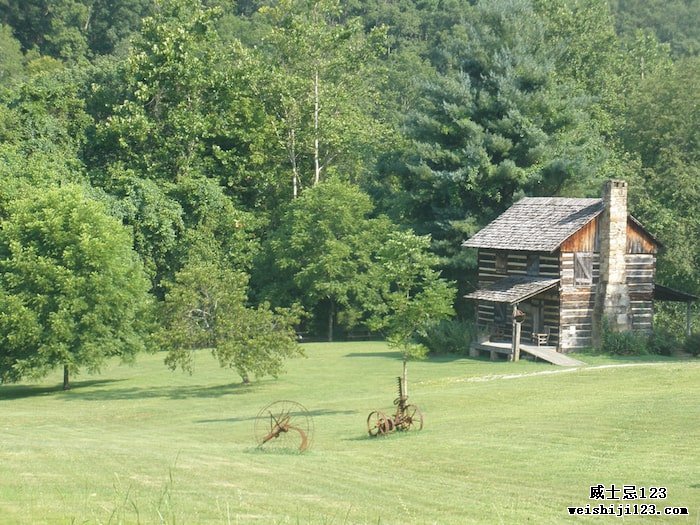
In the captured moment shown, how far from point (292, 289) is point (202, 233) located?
6448mm

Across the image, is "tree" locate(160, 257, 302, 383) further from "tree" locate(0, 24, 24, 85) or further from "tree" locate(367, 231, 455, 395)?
"tree" locate(0, 24, 24, 85)

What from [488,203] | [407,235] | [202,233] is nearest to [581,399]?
[407,235]

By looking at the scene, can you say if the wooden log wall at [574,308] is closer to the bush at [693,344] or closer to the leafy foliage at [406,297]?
the bush at [693,344]

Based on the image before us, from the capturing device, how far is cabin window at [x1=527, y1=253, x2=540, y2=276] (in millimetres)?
51219

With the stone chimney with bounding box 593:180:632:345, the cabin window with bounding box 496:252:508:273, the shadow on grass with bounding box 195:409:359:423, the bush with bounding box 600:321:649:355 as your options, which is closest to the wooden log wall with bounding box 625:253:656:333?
the stone chimney with bounding box 593:180:632:345

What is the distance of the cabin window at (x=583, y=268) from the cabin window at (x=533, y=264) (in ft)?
5.94

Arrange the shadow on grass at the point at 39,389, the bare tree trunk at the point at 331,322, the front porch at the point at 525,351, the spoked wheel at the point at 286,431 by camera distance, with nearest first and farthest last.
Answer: the spoked wheel at the point at 286,431
the shadow on grass at the point at 39,389
the front porch at the point at 525,351
the bare tree trunk at the point at 331,322

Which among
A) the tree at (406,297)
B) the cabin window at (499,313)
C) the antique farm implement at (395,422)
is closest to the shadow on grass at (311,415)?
the tree at (406,297)

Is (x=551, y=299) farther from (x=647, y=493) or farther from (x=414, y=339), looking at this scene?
(x=647, y=493)

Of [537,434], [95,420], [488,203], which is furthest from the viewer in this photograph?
[488,203]

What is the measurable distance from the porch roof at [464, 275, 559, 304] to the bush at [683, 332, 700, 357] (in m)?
6.41

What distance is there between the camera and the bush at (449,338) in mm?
52219

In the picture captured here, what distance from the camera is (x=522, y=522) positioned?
16.0m

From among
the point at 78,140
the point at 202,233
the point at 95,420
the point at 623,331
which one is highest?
the point at 78,140
